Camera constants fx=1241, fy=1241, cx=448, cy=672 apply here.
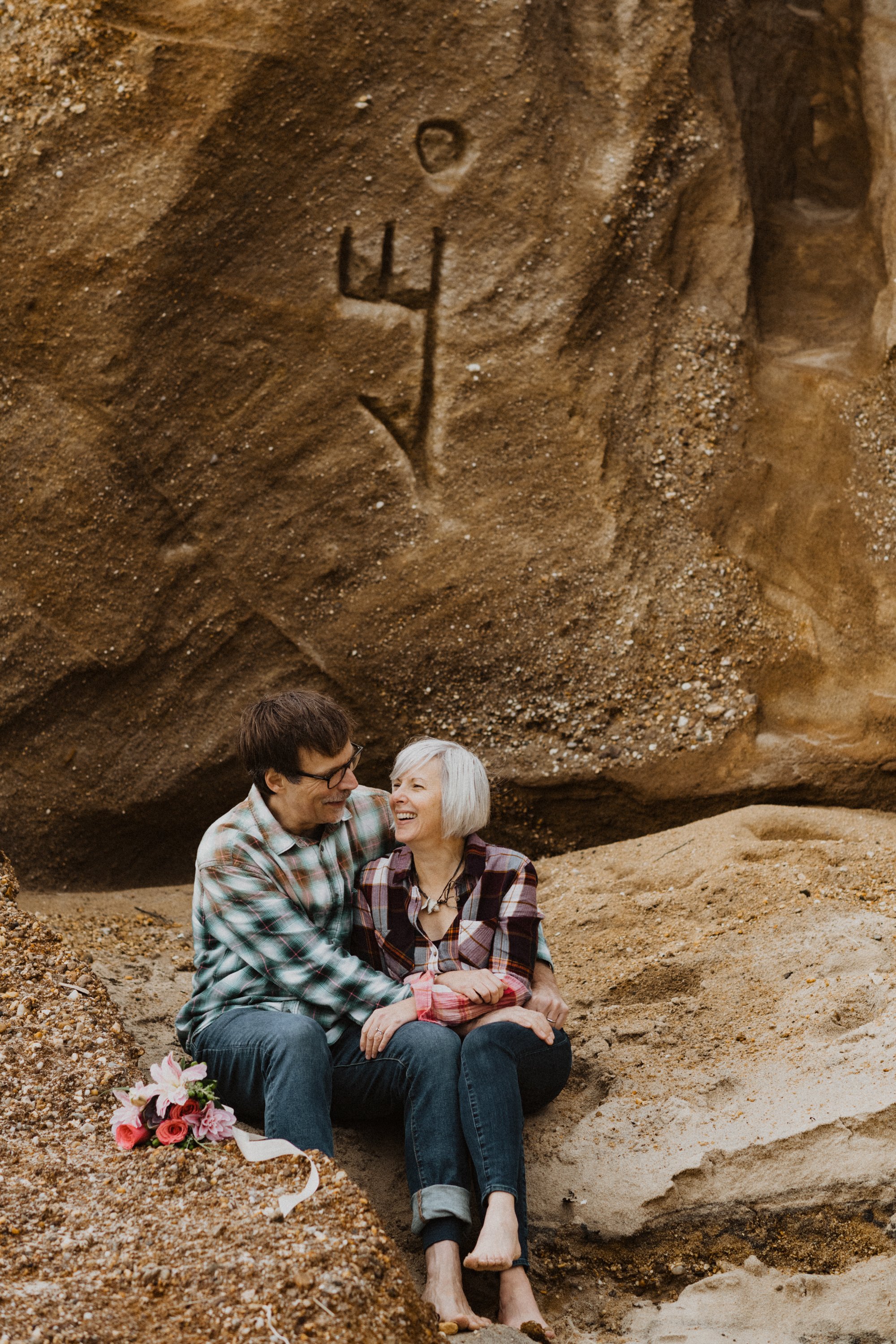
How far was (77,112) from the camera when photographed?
3.89m

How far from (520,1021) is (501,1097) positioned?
0.18m

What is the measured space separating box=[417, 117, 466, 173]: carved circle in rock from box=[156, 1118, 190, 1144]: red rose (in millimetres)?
3179

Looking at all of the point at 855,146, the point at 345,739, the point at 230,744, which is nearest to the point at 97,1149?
the point at 345,739

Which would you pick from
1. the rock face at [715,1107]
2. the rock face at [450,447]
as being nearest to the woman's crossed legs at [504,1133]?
the rock face at [715,1107]

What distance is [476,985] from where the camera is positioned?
260cm

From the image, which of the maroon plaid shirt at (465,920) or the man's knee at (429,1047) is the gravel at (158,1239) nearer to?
the man's knee at (429,1047)

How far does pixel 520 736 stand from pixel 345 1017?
1.79 m

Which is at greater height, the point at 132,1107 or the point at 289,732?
the point at 289,732

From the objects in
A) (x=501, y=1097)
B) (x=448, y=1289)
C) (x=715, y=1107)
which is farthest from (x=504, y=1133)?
(x=715, y=1107)

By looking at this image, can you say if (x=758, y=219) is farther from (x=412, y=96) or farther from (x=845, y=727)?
(x=845, y=727)

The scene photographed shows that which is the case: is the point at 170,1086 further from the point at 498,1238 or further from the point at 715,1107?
the point at 715,1107

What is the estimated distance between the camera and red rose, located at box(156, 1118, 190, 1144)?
2285mm

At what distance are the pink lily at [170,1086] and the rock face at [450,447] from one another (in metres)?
2.13

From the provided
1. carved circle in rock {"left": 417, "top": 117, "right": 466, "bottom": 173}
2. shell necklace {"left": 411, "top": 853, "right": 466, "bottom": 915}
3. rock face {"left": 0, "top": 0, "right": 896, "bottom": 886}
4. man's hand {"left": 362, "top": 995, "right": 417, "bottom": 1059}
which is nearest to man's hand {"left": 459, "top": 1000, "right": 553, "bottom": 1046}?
man's hand {"left": 362, "top": 995, "right": 417, "bottom": 1059}
